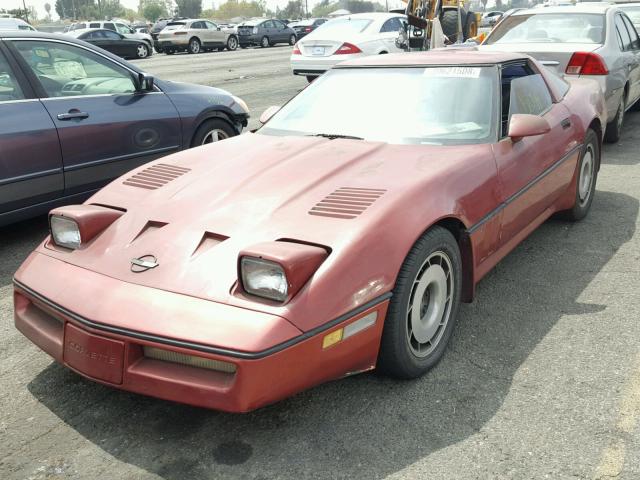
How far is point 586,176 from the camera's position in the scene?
202 inches

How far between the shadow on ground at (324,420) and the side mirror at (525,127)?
3.27 ft

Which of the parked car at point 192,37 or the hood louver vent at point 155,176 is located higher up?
the hood louver vent at point 155,176

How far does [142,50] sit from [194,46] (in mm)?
3753

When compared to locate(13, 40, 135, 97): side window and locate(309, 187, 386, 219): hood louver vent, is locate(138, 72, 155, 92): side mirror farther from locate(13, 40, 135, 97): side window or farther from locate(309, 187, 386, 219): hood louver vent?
locate(309, 187, 386, 219): hood louver vent

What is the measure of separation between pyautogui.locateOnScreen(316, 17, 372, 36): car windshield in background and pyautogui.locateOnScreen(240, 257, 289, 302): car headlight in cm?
1248

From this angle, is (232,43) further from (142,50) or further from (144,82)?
(144,82)

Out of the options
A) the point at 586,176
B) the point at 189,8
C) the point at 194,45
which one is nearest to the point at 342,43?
the point at 586,176

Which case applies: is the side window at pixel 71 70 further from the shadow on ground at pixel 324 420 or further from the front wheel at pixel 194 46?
the front wheel at pixel 194 46

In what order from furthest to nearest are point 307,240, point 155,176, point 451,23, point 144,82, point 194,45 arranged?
point 194,45, point 451,23, point 144,82, point 155,176, point 307,240

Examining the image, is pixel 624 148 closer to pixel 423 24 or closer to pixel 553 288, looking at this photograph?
pixel 553 288

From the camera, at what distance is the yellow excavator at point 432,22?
14891mm

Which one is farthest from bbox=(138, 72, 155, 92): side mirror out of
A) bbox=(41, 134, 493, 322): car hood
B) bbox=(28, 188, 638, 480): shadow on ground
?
bbox=(28, 188, 638, 480): shadow on ground

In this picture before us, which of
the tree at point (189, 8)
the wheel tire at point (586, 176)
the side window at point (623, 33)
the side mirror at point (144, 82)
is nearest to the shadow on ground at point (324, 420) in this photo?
the wheel tire at point (586, 176)

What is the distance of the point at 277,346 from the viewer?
7.69ft
